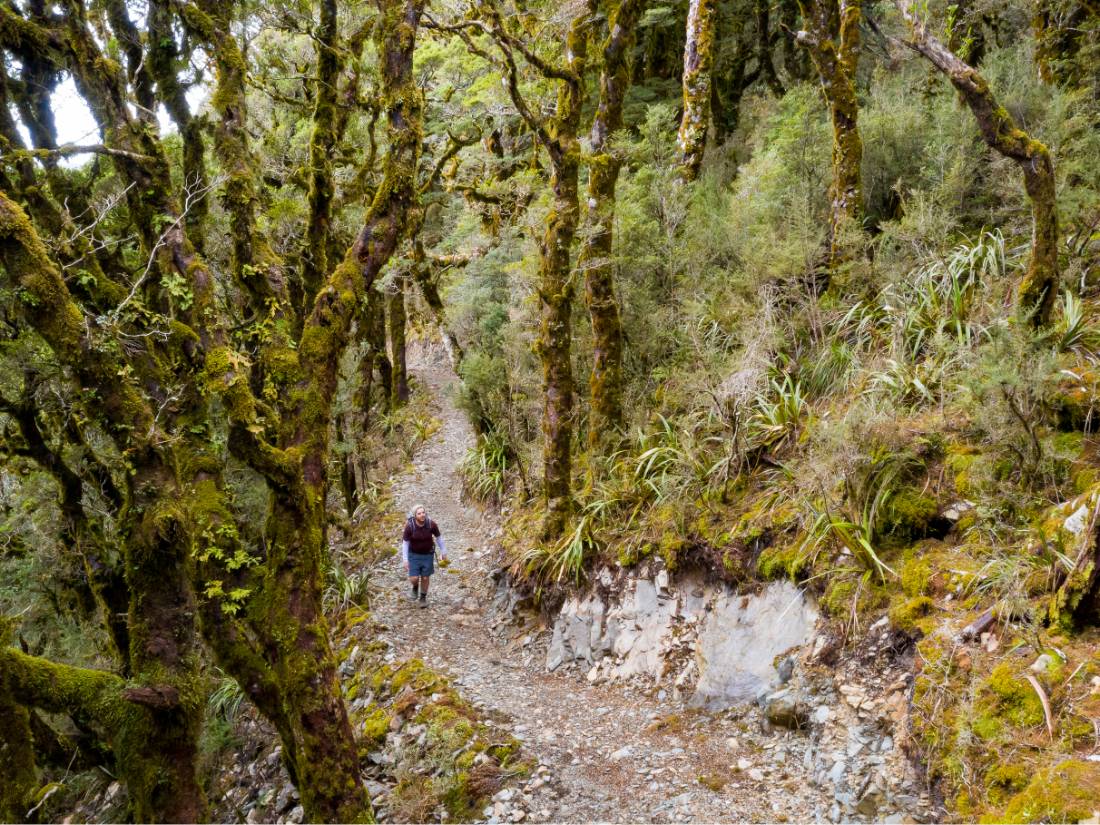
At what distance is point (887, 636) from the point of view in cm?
496

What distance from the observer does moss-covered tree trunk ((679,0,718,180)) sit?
34.9ft

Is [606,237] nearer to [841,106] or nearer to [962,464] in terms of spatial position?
[841,106]

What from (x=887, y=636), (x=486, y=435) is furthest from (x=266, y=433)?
(x=486, y=435)

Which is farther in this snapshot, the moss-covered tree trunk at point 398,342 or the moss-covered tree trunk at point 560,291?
the moss-covered tree trunk at point 398,342

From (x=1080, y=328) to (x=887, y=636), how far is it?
132 inches

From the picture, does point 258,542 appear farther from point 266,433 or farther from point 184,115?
point 184,115

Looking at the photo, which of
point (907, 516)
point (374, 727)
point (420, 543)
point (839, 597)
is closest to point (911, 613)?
point (839, 597)

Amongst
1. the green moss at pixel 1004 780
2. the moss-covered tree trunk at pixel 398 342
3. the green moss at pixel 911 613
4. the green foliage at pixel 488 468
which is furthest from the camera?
the moss-covered tree trunk at pixel 398 342

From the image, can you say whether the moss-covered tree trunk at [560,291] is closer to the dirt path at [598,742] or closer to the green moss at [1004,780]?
the dirt path at [598,742]

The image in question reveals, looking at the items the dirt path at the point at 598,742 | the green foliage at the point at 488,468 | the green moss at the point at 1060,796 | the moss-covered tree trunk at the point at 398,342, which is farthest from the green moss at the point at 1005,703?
the moss-covered tree trunk at the point at 398,342

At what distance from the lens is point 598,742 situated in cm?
609

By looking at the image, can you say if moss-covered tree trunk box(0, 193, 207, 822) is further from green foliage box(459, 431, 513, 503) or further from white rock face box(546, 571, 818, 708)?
green foliage box(459, 431, 513, 503)

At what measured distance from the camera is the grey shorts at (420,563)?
9531mm

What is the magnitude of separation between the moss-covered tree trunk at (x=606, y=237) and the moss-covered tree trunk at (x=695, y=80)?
6.75ft
